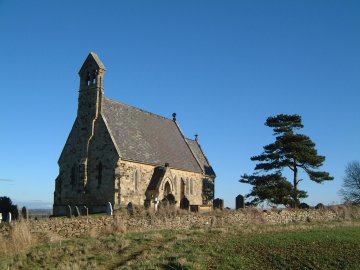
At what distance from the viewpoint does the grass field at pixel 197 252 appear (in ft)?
48.5

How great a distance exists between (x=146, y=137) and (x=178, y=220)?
1959 cm

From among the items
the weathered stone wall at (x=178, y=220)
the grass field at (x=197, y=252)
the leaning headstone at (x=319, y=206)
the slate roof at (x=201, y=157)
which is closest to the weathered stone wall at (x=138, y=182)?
the slate roof at (x=201, y=157)

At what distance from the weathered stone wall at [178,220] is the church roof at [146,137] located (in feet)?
42.3

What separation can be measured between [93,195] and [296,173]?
19648 mm

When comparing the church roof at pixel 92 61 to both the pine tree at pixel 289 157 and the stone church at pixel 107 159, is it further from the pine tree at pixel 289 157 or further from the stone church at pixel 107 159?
the pine tree at pixel 289 157

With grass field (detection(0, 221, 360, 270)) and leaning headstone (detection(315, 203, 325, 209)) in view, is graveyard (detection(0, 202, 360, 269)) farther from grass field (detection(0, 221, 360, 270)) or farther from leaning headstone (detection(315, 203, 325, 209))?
leaning headstone (detection(315, 203, 325, 209))

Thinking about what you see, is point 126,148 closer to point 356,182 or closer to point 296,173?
point 296,173

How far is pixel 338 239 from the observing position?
60.5 ft

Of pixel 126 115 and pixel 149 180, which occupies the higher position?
pixel 126 115

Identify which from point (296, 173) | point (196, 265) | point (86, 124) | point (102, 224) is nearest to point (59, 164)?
point (86, 124)

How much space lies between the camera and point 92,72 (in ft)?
134

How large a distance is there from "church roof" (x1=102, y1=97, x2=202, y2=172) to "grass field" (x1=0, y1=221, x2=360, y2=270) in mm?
19269

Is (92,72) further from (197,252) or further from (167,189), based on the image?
(197,252)

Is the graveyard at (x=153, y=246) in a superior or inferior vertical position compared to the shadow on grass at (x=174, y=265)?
superior
